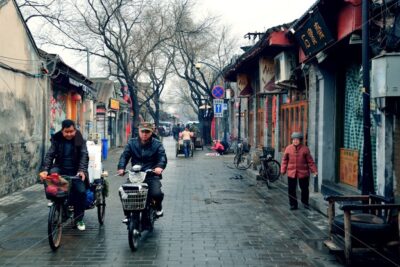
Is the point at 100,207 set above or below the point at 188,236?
above

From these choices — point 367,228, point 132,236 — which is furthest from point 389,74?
point 132,236

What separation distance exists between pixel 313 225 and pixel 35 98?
884 cm

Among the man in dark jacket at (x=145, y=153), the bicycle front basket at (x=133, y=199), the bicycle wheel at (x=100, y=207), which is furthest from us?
the bicycle wheel at (x=100, y=207)

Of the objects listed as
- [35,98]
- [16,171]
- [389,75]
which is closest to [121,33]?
[35,98]

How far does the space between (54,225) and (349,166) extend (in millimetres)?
6197

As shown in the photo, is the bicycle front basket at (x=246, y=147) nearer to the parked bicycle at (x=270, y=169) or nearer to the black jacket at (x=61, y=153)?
the parked bicycle at (x=270, y=169)

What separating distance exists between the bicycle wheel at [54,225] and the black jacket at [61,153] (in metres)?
0.84

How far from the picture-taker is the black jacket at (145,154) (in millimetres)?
7402

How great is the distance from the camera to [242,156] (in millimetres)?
20312

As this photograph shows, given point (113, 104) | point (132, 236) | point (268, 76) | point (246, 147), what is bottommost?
point (132, 236)

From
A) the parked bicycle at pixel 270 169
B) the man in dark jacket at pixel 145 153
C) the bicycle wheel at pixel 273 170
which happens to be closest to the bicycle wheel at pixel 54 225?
the man in dark jacket at pixel 145 153

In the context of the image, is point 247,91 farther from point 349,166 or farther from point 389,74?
point 389,74

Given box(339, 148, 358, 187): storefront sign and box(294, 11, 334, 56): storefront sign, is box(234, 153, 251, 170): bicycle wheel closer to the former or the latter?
box(339, 148, 358, 187): storefront sign

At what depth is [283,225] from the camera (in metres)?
8.36
